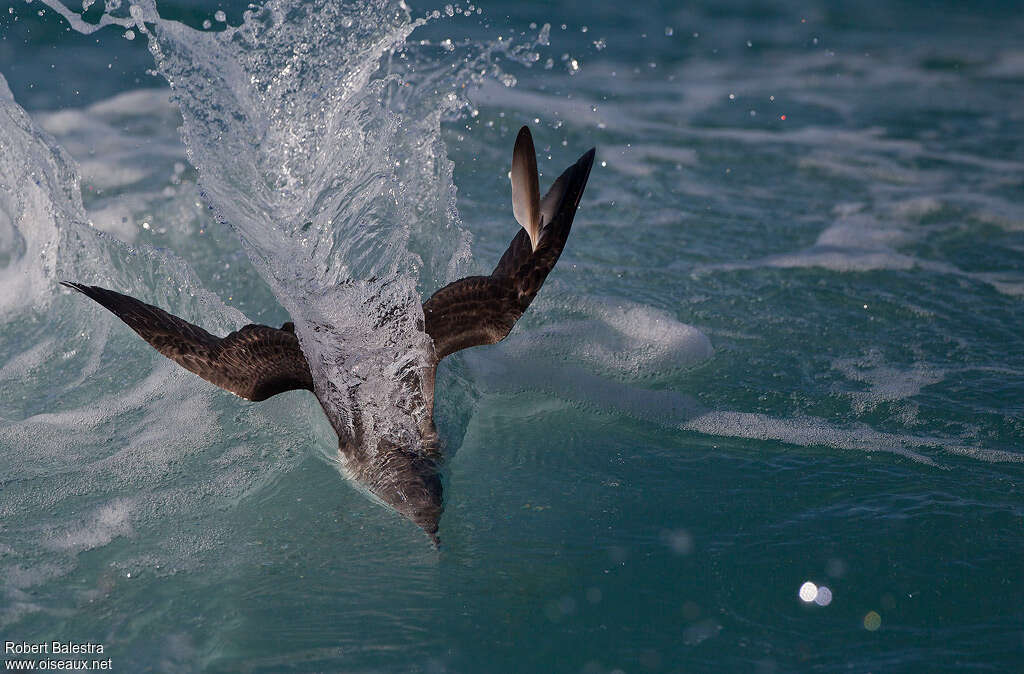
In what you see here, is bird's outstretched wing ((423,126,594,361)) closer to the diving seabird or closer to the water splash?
the diving seabird

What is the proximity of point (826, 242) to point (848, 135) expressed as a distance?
11.1ft

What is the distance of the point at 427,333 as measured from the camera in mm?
5527

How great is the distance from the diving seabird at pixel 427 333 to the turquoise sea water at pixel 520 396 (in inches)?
7.9

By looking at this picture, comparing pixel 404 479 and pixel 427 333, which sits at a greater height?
pixel 427 333

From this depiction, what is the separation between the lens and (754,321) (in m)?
6.90

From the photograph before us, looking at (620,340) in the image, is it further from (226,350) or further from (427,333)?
(226,350)

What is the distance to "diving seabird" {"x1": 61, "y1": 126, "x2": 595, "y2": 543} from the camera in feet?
15.8

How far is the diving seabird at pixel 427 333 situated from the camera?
4820 mm

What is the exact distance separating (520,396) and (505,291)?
→ 2.44 feet

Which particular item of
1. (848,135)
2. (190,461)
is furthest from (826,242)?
(190,461)

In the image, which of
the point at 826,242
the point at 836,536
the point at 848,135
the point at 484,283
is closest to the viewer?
the point at 836,536

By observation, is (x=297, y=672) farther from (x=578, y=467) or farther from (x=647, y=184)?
(x=647, y=184)

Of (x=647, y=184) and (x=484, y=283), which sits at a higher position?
(x=484, y=283)

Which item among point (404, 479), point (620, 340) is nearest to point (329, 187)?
point (404, 479)
